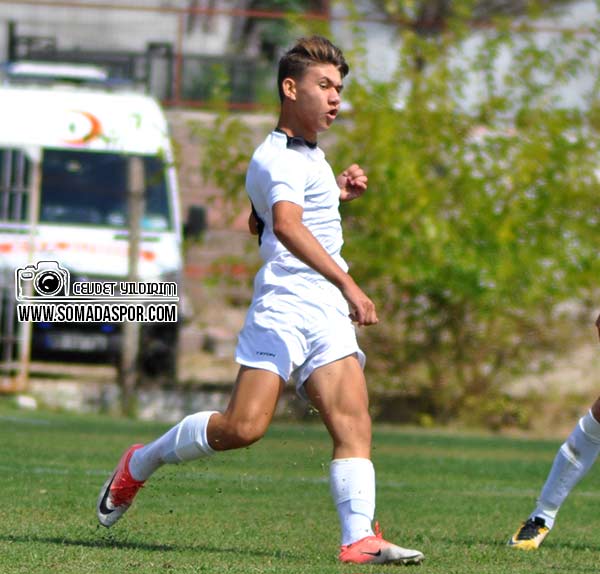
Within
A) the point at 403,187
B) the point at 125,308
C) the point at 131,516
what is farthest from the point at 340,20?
the point at 131,516

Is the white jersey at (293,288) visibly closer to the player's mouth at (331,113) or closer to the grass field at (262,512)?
the player's mouth at (331,113)

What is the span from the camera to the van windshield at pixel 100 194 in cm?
1538

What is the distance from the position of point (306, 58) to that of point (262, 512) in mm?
2494

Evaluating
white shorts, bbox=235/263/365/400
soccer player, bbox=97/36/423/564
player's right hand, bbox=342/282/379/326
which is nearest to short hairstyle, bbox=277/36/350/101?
soccer player, bbox=97/36/423/564

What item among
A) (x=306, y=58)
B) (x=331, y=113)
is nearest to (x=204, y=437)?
(x=331, y=113)

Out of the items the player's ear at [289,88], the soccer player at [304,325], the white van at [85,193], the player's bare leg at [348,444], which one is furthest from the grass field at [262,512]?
the white van at [85,193]

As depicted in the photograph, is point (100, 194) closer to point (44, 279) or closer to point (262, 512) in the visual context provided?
point (44, 279)

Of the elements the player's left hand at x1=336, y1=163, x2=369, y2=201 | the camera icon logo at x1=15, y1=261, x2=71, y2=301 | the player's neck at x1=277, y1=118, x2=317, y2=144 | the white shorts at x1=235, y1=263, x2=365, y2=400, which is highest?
the player's neck at x1=277, y1=118, x2=317, y2=144

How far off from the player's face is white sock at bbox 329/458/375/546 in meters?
1.24

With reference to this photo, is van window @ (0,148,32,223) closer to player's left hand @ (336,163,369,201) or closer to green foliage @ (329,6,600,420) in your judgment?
green foliage @ (329,6,600,420)

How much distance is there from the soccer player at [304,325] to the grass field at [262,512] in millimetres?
281

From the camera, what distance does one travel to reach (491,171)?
1509 centimetres

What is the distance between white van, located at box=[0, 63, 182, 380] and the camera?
14961 mm

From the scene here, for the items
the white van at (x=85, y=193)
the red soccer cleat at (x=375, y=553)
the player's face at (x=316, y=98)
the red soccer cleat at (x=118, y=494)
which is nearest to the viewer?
the red soccer cleat at (x=375, y=553)
